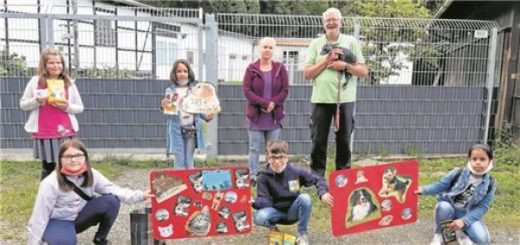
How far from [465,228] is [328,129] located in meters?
1.61

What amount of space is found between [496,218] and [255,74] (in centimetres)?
289

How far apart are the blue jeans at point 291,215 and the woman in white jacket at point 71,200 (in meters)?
0.92

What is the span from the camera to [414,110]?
24.0 feet

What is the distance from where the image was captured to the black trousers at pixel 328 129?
4.51m

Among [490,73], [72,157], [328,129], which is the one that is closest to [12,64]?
[72,157]

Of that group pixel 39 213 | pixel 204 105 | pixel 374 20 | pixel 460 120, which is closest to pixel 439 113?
pixel 460 120

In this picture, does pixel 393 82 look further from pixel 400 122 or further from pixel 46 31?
pixel 46 31

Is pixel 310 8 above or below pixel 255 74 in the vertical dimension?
above

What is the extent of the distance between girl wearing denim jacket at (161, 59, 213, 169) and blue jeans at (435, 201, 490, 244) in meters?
2.50

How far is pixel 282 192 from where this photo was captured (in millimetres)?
3643

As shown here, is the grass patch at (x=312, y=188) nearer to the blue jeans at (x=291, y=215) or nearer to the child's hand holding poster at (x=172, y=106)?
the blue jeans at (x=291, y=215)

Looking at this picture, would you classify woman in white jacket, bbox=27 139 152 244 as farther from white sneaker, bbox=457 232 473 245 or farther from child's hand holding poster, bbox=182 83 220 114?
white sneaker, bbox=457 232 473 245

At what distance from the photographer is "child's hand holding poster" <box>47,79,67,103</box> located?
419 cm

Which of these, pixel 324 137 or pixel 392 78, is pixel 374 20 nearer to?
pixel 392 78
